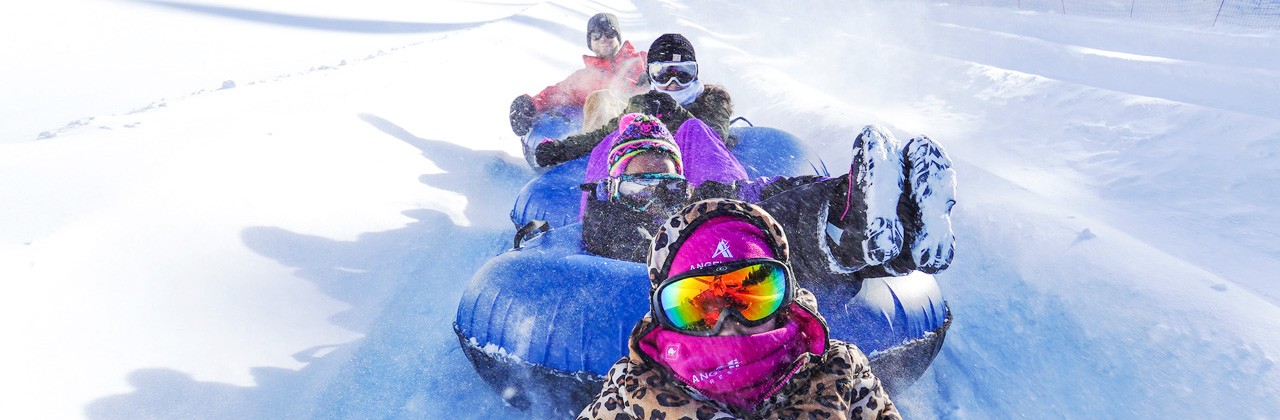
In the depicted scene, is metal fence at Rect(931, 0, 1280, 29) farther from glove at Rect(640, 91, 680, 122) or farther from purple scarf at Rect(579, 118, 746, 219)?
purple scarf at Rect(579, 118, 746, 219)

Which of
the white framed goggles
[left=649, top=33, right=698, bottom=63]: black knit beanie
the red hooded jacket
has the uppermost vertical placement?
[left=649, top=33, right=698, bottom=63]: black knit beanie

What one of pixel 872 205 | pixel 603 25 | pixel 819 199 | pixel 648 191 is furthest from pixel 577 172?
pixel 603 25

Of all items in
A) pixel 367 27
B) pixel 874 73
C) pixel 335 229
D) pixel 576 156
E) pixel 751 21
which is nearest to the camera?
pixel 335 229

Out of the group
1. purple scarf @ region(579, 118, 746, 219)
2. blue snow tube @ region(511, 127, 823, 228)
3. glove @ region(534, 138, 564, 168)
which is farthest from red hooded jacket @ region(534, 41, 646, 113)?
purple scarf @ region(579, 118, 746, 219)

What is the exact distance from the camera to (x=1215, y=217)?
3283 mm

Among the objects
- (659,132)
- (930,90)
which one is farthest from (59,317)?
(930,90)

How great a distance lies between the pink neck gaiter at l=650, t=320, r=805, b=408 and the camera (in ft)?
4.00

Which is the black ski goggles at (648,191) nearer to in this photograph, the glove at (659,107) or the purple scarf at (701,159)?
the purple scarf at (701,159)

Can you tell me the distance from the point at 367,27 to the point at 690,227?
14076mm

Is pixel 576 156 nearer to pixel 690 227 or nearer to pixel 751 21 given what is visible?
pixel 690 227

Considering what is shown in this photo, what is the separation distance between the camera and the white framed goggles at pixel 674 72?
12.9ft

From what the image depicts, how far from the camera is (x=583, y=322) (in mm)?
2074

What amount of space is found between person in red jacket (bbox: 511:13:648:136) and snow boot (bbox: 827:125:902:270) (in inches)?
143

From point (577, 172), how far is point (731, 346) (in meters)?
2.60
